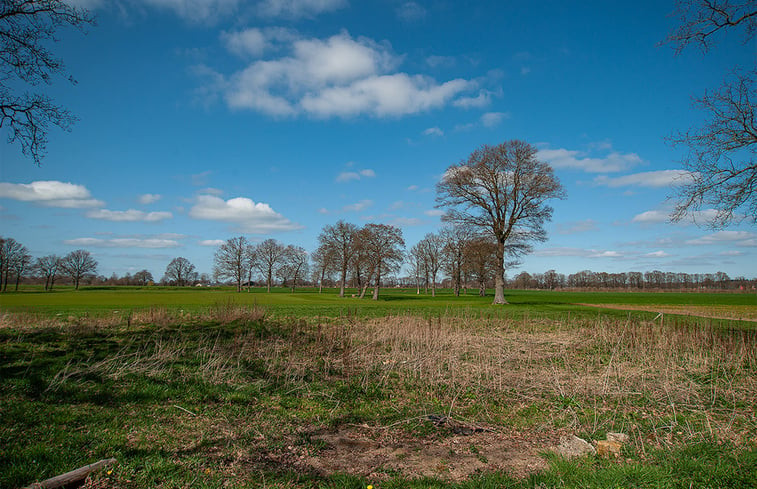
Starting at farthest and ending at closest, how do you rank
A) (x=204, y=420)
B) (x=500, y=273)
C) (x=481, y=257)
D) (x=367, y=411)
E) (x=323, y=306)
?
(x=481, y=257)
(x=500, y=273)
(x=323, y=306)
(x=367, y=411)
(x=204, y=420)

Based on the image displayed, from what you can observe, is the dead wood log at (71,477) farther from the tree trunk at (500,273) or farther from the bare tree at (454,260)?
the bare tree at (454,260)

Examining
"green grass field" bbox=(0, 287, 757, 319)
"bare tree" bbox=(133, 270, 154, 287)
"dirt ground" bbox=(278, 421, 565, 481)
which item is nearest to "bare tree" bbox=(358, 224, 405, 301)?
"green grass field" bbox=(0, 287, 757, 319)

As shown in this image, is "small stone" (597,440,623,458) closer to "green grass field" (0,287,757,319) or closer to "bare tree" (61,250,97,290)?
"green grass field" (0,287,757,319)

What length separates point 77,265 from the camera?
A: 9256 centimetres

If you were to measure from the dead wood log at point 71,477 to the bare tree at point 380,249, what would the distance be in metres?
44.9

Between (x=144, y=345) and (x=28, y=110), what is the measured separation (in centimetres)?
864

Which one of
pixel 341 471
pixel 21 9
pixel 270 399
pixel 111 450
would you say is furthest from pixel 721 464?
pixel 21 9

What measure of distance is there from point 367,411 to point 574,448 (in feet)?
12.3

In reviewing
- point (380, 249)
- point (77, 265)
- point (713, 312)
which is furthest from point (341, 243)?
point (77, 265)

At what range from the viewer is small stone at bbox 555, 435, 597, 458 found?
18.0ft

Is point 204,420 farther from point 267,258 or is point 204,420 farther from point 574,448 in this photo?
point 267,258

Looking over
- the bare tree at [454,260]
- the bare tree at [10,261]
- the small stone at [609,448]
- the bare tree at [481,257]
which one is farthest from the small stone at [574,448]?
the bare tree at [10,261]

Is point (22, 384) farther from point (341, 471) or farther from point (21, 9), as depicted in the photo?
point (21, 9)

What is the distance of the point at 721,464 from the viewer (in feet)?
15.4
